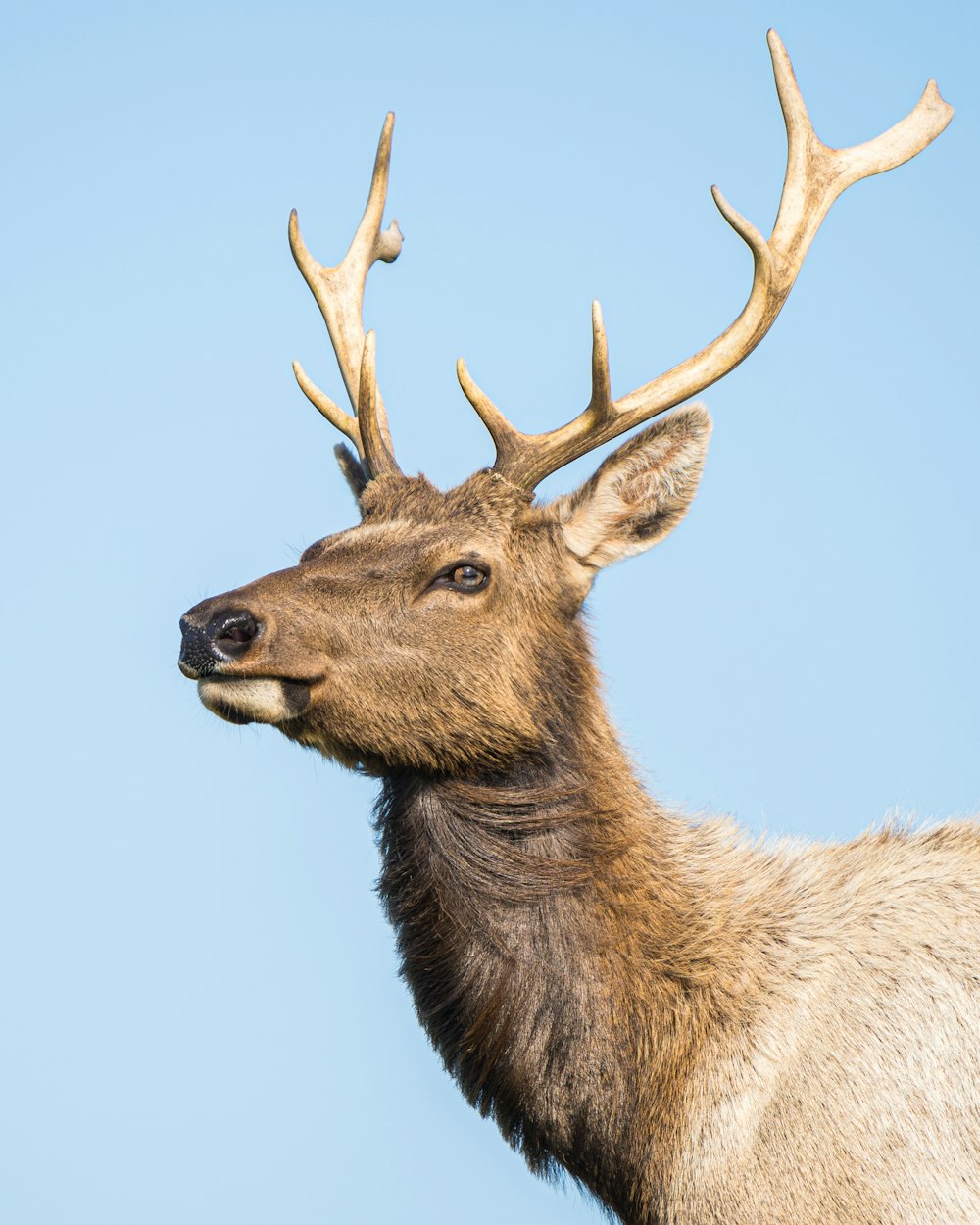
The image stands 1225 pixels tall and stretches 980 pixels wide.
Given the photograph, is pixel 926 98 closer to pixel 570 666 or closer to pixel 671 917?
pixel 570 666

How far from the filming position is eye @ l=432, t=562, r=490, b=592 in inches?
253

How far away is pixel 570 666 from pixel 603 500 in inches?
31.9

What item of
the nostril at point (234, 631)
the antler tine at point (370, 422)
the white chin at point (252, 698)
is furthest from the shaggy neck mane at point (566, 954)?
the antler tine at point (370, 422)

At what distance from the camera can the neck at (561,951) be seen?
5848mm

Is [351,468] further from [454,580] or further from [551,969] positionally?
[551,969]

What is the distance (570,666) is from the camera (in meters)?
6.51

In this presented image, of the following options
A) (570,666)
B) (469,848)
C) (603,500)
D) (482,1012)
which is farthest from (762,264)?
(482,1012)

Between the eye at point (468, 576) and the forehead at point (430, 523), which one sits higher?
the forehead at point (430, 523)

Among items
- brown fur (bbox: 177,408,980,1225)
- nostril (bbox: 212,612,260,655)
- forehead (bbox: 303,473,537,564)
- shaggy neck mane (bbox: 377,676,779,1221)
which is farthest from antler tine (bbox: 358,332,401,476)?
shaggy neck mane (bbox: 377,676,779,1221)

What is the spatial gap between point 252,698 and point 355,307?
3139 mm

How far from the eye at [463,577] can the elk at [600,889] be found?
0.01 m

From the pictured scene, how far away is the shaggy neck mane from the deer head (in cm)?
23

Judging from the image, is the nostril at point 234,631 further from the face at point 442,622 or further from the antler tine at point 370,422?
the antler tine at point 370,422

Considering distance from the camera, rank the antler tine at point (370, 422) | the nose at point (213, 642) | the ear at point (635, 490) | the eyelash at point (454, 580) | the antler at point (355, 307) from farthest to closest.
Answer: the antler at point (355, 307) → the antler tine at point (370, 422) → the ear at point (635, 490) → the eyelash at point (454, 580) → the nose at point (213, 642)
